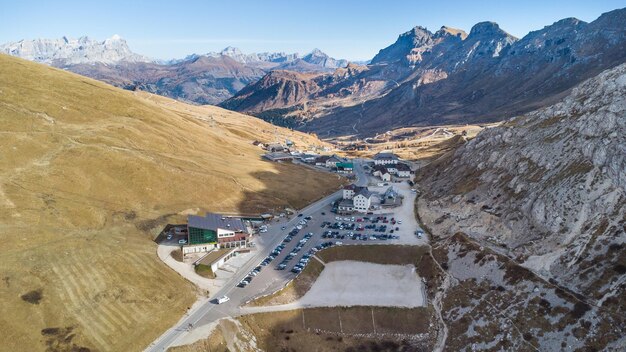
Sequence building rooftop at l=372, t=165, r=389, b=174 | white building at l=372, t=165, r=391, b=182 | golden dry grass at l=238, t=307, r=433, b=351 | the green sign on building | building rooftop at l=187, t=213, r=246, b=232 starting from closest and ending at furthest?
golden dry grass at l=238, t=307, r=433, b=351 → the green sign on building → building rooftop at l=187, t=213, r=246, b=232 → white building at l=372, t=165, r=391, b=182 → building rooftop at l=372, t=165, r=389, b=174

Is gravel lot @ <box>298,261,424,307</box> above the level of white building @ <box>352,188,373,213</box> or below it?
below

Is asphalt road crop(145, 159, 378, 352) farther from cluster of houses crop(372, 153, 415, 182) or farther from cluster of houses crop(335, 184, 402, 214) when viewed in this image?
cluster of houses crop(372, 153, 415, 182)

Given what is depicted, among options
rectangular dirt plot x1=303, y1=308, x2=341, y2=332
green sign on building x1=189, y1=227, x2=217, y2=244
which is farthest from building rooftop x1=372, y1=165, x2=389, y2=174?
rectangular dirt plot x1=303, y1=308, x2=341, y2=332

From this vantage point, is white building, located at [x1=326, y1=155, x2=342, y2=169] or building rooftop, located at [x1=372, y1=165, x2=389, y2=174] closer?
building rooftop, located at [x1=372, y1=165, x2=389, y2=174]

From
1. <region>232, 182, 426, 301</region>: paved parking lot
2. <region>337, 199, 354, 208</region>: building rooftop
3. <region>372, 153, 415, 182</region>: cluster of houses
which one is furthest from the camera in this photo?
<region>372, 153, 415, 182</region>: cluster of houses

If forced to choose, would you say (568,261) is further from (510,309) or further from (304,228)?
(304,228)

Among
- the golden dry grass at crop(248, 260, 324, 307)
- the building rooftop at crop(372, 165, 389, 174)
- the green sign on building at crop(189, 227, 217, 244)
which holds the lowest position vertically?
the golden dry grass at crop(248, 260, 324, 307)
